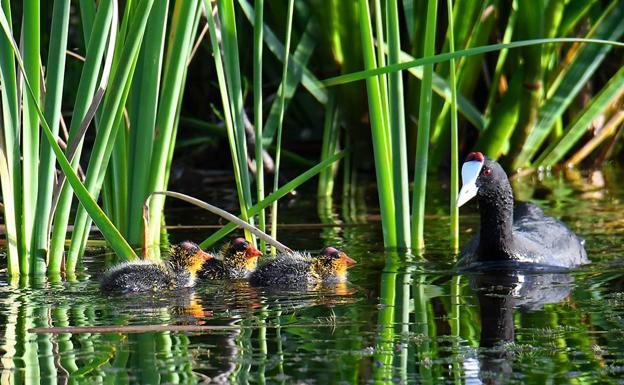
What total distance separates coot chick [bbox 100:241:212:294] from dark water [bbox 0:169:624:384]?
0.31 ft

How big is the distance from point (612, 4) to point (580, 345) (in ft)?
18.5

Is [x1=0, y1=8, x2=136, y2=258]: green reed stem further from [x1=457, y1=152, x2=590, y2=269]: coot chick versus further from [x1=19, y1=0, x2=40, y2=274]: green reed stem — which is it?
[x1=457, y1=152, x2=590, y2=269]: coot chick

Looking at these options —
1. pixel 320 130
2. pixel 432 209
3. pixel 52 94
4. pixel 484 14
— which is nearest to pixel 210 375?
pixel 52 94

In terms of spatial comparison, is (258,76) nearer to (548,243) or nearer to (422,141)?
(422,141)

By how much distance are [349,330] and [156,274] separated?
1.32 metres

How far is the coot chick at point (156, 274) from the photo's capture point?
230 inches

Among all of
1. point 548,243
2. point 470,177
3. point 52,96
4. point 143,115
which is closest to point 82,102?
point 52,96

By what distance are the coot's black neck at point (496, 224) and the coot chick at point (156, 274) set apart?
1.87 meters

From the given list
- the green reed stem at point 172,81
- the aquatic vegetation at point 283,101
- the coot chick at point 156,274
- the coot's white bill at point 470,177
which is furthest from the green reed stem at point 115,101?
the coot's white bill at point 470,177

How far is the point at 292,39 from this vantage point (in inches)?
402

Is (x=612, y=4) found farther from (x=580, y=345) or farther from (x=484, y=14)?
(x=580, y=345)

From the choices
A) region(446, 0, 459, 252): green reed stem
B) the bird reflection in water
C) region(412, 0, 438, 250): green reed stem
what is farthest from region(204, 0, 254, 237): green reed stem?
the bird reflection in water

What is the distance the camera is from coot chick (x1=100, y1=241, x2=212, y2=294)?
19.2 feet

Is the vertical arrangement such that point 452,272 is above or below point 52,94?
below
